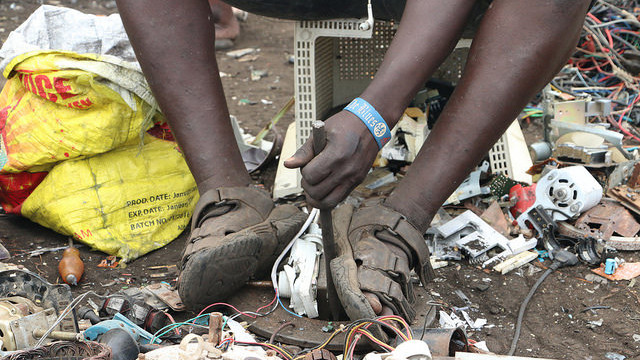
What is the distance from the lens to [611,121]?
3.11 metres

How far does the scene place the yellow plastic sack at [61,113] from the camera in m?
1.95

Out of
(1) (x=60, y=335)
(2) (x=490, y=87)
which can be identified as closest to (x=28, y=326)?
(1) (x=60, y=335)

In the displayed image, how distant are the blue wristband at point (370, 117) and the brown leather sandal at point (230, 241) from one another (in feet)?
1.22

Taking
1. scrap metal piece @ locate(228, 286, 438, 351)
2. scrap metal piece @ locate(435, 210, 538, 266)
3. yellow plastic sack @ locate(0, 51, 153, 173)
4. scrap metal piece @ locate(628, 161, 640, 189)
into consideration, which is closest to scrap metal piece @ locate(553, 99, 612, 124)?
scrap metal piece @ locate(628, 161, 640, 189)

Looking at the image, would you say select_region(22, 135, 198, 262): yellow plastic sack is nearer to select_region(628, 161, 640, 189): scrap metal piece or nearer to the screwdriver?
the screwdriver

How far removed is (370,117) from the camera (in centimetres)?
143

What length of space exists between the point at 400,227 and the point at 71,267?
0.98 m

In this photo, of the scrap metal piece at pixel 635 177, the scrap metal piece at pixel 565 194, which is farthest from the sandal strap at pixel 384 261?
the scrap metal piece at pixel 635 177

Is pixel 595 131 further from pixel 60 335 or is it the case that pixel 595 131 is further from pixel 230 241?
pixel 60 335

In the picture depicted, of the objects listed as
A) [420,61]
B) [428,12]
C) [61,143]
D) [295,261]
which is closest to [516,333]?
[295,261]

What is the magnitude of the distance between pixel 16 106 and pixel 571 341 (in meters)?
1.90

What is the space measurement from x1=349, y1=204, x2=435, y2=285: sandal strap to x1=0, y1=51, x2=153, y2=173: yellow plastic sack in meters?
0.91

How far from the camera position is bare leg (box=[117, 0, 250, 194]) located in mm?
1659

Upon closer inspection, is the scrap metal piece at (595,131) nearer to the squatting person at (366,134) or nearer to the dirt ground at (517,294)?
the dirt ground at (517,294)
